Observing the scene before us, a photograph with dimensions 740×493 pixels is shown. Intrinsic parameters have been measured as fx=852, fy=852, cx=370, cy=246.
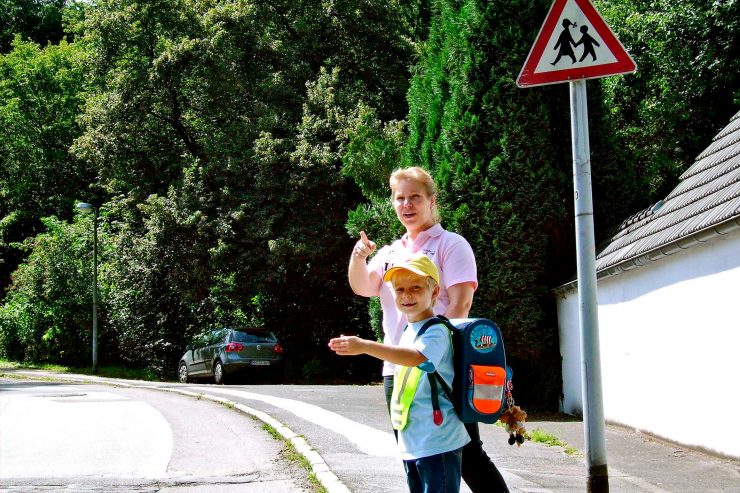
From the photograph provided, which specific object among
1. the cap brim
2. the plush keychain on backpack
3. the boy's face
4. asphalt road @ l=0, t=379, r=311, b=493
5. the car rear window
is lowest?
asphalt road @ l=0, t=379, r=311, b=493

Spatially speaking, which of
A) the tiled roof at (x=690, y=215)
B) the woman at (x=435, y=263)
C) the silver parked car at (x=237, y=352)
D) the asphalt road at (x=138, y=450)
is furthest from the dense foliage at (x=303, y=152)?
the woman at (x=435, y=263)

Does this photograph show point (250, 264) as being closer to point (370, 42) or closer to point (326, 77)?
point (326, 77)

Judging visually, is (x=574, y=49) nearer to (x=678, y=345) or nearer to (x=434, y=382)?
(x=434, y=382)

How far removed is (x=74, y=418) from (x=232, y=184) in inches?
569

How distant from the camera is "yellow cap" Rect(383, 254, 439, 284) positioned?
11.7 feet

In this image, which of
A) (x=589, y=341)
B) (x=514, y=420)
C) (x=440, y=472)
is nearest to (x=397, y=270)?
(x=440, y=472)

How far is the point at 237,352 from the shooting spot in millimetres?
24000

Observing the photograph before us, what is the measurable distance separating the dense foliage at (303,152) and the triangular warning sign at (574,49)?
20.9ft

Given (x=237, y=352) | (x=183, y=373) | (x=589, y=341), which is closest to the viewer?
(x=589, y=341)

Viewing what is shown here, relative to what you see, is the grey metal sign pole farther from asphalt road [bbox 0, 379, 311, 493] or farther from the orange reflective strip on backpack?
asphalt road [bbox 0, 379, 311, 493]

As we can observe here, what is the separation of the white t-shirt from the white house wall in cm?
467

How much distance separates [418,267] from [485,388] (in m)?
0.58

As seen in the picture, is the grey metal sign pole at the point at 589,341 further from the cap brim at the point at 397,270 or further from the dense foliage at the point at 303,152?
the dense foliage at the point at 303,152

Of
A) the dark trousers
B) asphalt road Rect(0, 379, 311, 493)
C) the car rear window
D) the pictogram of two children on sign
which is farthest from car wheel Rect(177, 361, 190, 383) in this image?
the dark trousers
